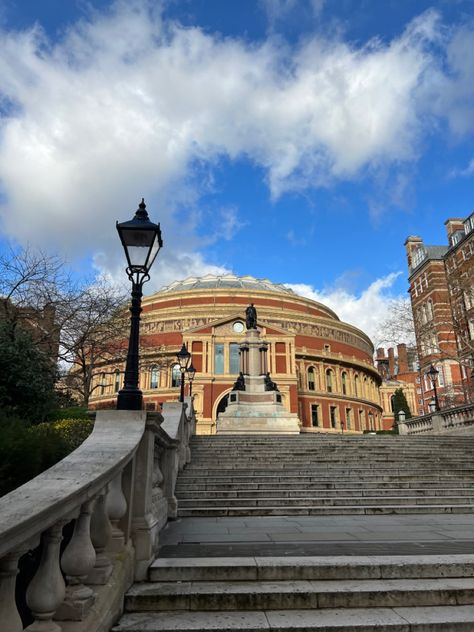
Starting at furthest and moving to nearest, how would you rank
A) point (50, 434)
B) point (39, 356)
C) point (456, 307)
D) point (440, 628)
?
point (456, 307)
point (39, 356)
point (50, 434)
point (440, 628)

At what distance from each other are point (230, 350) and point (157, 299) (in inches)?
739

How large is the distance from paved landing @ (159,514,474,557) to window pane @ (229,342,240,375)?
42166 mm

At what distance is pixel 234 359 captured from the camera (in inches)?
2002

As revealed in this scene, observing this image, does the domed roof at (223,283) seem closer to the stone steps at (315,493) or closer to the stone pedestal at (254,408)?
the stone pedestal at (254,408)

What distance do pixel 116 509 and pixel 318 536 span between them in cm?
333

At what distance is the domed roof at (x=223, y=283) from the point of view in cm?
7443

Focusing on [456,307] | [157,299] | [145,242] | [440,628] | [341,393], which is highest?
[157,299]

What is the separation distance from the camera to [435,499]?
9500mm

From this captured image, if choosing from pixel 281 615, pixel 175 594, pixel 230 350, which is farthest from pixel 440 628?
pixel 230 350

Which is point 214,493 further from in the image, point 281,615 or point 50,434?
point 281,615

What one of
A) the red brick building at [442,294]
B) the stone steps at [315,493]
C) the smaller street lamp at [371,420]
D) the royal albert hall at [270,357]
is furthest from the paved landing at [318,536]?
the smaller street lamp at [371,420]

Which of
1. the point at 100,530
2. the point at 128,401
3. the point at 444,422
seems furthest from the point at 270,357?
the point at 100,530

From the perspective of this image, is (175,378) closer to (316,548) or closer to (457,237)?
(457,237)

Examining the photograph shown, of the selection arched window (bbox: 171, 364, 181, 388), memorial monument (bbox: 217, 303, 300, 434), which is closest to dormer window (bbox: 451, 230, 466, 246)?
memorial monument (bbox: 217, 303, 300, 434)
